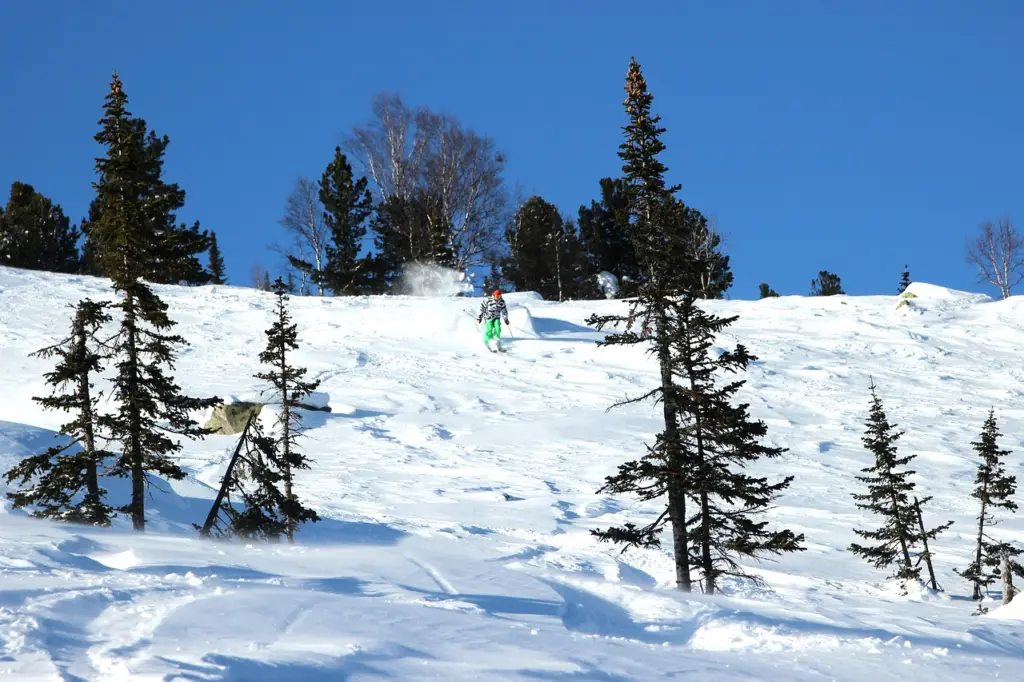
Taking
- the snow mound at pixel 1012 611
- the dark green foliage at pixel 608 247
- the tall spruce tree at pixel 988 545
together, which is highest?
the dark green foliage at pixel 608 247

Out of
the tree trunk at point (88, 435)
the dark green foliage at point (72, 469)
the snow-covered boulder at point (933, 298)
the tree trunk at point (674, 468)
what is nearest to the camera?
the dark green foliage at point (72, 469)

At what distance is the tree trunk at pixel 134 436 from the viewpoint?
11.9 meters

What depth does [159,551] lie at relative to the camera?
848 cm

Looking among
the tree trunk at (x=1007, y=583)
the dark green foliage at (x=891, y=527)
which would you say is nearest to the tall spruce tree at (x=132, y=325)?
the dark green foliage at (x=891, y=527)

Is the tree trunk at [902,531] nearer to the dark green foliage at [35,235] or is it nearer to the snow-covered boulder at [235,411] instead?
the snow-covered boulder at [235,411]

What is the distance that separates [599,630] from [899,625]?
160 inches

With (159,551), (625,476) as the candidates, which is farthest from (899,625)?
(159,551)

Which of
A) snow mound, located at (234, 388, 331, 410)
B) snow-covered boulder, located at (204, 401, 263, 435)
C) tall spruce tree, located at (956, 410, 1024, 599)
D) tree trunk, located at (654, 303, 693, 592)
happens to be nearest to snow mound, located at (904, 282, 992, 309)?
tall spruce tree, located at (956, 410, 1024, 599)

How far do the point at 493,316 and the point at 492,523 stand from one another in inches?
582

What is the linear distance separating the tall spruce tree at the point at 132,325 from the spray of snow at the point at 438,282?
33035mm

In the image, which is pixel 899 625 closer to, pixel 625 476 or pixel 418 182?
pixel 625 476

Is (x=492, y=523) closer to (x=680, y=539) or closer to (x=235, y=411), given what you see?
(x=680, y=539)

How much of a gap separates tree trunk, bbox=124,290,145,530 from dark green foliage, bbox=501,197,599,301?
126ft

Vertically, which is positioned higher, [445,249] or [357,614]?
[445,249]
